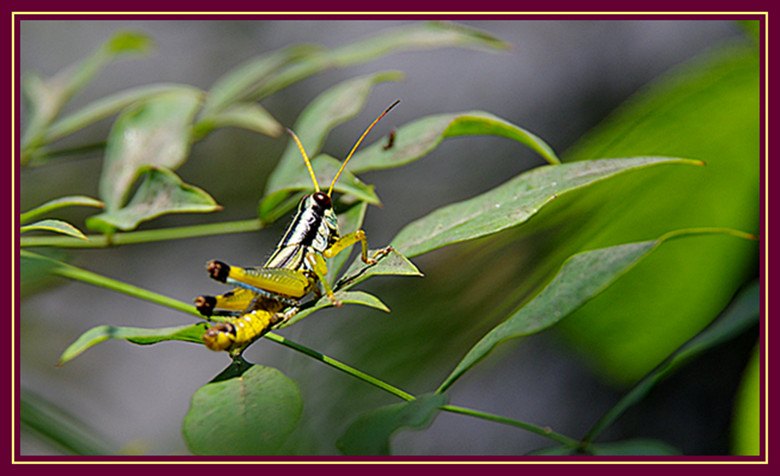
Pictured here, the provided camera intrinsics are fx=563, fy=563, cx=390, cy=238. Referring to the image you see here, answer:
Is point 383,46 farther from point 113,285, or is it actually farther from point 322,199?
point 113,285

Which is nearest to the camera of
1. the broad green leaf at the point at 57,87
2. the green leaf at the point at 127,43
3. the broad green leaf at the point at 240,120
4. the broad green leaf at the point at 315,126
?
the broad green leaf at the point at 315,126

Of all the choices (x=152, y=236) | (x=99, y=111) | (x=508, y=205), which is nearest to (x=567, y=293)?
(x=508, y=205)

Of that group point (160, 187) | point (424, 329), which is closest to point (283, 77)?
point (160, 187)

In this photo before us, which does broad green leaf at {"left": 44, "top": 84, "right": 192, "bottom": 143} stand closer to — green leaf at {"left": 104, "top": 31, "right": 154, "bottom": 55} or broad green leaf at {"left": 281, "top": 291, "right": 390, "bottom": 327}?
green leaf at {"left": 104, "top": 31, "right": 154, "bottom": 55}

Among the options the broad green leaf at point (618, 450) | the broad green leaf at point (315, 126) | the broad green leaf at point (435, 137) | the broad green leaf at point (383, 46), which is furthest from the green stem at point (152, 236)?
the broad green leaf at point (618, 450)

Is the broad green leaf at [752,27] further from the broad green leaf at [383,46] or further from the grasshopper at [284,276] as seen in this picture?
the grasshopper at [284,276]

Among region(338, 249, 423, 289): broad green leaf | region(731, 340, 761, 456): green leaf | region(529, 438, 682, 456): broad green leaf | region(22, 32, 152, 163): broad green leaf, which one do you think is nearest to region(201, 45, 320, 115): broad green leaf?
region(22, 32, 152, 163): broad green leaf

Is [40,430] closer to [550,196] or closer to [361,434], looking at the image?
[361,434]
